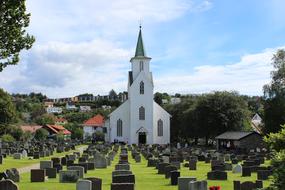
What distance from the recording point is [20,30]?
24484mm

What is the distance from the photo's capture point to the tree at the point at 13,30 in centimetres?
2340

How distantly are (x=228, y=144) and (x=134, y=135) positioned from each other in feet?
91.5

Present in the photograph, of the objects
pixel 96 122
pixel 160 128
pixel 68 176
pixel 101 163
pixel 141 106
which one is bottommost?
pixel 68 176

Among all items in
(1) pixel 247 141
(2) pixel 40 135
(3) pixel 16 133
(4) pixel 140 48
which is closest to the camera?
(1) pixel 247 141

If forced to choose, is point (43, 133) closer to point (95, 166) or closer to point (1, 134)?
point (1, 134)

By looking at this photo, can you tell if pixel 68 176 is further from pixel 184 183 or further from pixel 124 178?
pixel 184 183

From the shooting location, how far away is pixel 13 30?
24.0 m

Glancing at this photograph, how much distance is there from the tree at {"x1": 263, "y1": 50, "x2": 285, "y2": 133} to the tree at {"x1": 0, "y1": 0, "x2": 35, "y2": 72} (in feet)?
136

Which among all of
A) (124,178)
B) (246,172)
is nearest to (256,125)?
(246,172)

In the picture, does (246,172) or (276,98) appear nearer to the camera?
(246,172)

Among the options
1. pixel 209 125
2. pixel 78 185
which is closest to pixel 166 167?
pixel 78 185

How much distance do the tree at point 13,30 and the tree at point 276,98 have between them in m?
41.6

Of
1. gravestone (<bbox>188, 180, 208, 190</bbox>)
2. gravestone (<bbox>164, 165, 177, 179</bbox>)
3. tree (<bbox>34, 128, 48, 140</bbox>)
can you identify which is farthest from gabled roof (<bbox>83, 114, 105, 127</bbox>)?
gravestone (<bbox>188, 180, 208, 190</bbox>)

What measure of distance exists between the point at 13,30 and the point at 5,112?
71091 mm
